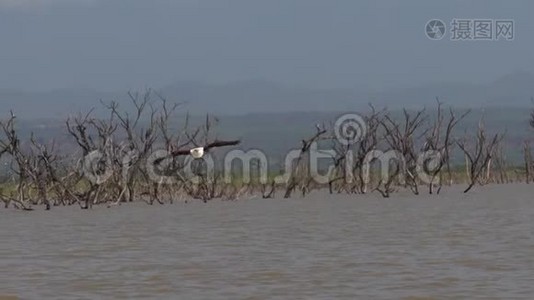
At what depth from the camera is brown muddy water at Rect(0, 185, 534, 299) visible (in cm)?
1128

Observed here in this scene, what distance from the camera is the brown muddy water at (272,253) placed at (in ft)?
37.0

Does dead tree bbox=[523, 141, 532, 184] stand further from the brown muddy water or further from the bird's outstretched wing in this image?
the bird's outstretched wing

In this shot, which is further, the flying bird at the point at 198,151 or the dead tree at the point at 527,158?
the dead tree at the point at 527,158

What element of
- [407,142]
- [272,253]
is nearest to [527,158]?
[407,142]

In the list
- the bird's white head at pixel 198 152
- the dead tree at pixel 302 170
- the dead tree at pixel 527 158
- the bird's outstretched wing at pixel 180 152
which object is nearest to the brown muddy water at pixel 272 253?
the bird's white head at pixel 198 152

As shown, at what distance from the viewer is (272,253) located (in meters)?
15.0

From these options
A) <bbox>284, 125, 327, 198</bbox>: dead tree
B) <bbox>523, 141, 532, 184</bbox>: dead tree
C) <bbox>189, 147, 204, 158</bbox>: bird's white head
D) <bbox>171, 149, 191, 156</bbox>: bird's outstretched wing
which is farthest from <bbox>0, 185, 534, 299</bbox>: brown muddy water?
<bbox>523, 141, 532, 184</bbox>: dead tree

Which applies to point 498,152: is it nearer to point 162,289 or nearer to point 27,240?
point 27,240

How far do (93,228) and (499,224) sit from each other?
6.29 m

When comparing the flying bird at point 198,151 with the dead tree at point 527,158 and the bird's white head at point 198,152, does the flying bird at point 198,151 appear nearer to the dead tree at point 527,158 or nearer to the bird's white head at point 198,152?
the bird's white head at point 198,152

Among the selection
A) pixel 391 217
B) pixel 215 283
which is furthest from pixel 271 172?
pixel 215 283

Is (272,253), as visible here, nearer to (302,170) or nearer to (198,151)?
(198,151)

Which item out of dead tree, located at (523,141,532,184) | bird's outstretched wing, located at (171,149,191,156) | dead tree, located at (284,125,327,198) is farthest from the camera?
dead tree, located at (523,141,532,184)

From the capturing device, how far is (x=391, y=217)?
74.2 ft
